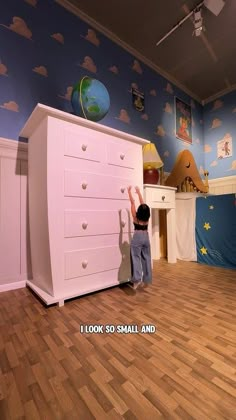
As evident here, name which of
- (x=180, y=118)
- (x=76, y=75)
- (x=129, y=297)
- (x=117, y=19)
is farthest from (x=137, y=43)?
(x=129, y=297)

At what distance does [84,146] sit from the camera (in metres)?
1.73

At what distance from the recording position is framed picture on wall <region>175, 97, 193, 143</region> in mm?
3801

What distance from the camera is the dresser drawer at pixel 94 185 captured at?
5.39ft

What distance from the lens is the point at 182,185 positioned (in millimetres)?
3287

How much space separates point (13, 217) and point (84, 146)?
0.91 m

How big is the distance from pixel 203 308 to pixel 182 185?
84.8 inches

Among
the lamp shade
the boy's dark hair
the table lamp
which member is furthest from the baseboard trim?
A: the lamp shade

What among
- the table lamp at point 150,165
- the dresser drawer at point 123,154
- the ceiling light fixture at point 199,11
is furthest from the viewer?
the table lamp at point 150,165

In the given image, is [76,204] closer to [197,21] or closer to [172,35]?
[197,21]

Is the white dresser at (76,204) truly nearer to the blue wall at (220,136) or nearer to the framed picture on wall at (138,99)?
the framed picture on wall at (138,99)

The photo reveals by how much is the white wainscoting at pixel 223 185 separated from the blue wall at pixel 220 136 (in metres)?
0.10

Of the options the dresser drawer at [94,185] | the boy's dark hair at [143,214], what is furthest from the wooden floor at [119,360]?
the dresser drawer at [94,185]

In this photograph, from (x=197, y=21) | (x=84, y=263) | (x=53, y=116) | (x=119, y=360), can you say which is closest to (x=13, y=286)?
(x=84, y=263)

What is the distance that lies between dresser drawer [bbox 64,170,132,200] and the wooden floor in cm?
85
